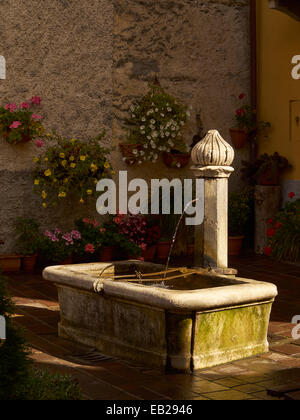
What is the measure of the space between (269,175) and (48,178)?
297 cm

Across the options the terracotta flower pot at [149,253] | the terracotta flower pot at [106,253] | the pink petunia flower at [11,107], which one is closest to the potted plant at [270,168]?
the terracotta flower pot at [149,253]

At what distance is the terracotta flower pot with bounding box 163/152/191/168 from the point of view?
9.45 meters

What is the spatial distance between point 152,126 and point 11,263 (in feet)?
8.24

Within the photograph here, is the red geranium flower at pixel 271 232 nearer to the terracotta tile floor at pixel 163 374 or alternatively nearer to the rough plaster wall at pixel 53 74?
the rough plaster wall at pixel 53 74

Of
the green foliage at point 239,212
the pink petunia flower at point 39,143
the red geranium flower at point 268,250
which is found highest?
the pink petunia flower at point 39,143

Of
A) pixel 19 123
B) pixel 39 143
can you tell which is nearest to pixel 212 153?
pixel 19 123

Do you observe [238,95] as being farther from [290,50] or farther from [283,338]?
[283,338]

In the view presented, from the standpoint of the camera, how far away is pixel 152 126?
30.1 ft

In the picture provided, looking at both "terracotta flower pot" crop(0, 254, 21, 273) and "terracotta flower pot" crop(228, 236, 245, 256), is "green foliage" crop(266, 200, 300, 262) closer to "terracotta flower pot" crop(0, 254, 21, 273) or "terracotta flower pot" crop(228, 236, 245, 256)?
"terracotta flower pot" crop(228, 236, 245, 256)

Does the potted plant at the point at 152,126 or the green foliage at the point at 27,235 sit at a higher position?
the potted plant at the point at 152,126

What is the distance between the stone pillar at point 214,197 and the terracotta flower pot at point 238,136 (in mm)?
4540

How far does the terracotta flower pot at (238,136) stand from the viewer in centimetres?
998

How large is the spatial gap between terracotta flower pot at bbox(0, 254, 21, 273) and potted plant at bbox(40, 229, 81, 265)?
0.30 metres
